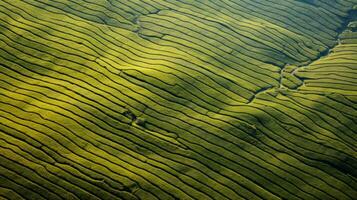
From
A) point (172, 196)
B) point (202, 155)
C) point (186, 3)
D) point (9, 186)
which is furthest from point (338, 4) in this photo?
point (9, 186)

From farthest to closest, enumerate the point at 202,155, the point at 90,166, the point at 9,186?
the point at 202,155, the point at 90,166, the point at 9,186

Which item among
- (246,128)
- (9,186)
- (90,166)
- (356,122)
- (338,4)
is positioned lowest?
(9,186)

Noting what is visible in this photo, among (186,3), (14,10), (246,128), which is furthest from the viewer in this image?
(186,3)

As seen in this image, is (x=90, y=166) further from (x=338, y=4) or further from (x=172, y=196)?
(x=338, y=4)

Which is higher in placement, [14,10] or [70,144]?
[14,10]

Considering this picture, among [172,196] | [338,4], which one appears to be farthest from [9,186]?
[338,4]

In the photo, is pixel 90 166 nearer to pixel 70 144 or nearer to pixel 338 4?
pixel 70 144

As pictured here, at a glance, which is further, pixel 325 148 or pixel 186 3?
pixel 186 3
